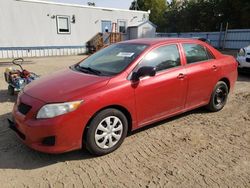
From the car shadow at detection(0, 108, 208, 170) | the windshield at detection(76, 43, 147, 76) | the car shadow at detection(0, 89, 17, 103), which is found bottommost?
the car shadow at detection(0, 108, 208, 170)

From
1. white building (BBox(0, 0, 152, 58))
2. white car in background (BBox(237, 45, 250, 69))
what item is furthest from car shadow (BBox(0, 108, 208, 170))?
white building (BBox(0, 0, 152, 58))

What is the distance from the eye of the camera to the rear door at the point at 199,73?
14.7ft

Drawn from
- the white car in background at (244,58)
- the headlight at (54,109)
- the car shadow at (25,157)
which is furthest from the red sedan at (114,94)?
the white car in background at (244,58)

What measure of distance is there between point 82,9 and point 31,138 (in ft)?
57.0

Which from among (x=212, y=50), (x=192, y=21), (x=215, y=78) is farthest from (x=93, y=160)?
(x=192, y=21)

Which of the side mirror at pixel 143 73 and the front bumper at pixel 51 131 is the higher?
the side mirror at pixel 143 73

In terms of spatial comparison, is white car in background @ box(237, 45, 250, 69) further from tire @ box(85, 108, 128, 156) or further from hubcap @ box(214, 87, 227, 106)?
tire @ box(85, 108, 128, 156)

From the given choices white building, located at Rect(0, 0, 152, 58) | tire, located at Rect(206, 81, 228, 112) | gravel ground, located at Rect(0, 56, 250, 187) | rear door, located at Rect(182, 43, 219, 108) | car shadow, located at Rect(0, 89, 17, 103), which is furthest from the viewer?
white building, located at Rect(0, 0, 152, 58)

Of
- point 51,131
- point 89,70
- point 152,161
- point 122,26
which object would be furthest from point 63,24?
point 152,161

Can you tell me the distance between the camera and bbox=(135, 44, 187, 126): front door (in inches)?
150

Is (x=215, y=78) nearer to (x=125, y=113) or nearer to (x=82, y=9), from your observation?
(x=125, y=113)

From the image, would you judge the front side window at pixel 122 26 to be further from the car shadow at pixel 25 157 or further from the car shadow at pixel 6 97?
the car shadow at pixel 25 157

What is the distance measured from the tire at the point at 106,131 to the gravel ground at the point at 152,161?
0.13m

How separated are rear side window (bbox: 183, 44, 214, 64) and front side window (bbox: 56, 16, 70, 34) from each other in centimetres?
1507
